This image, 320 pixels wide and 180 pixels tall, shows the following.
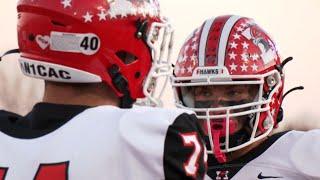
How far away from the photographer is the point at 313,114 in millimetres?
4617

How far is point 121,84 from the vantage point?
1220 millimetres

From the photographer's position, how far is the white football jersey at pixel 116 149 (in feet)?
3.25

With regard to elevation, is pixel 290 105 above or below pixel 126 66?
below

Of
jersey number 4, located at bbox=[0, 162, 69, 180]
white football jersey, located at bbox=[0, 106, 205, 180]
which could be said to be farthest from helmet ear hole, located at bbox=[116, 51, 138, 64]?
jersey number 4, located at bbox=[0, 162, 69, 180]

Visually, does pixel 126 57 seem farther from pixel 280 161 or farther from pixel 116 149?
pixel 280 161

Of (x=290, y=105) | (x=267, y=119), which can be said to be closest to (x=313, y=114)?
(x=290, y=105)

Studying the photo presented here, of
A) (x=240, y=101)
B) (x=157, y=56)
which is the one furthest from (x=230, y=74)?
(x=157, y=56)

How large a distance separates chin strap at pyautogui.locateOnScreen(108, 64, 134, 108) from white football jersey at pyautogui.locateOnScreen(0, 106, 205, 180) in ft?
0.48

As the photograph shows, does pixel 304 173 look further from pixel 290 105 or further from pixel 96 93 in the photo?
pixel 290 105

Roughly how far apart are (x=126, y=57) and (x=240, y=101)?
1.15 feet

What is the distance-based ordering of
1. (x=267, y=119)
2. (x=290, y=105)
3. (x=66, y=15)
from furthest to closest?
(x=290, y=105) < (x=267, y=119) < (x=66, y=15)

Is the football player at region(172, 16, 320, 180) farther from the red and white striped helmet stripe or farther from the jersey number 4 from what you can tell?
the jersey number 4

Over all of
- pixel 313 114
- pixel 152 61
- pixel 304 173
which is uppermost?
pixel 152 61

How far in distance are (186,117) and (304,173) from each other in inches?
17.9
